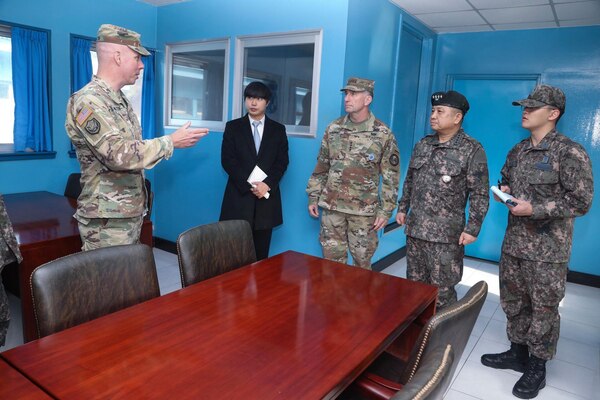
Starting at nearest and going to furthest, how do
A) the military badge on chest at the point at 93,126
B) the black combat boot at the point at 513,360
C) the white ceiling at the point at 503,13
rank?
the military badge on chest at the point at 93,126, the black combat boot at the point at 513,360, the white ceiling at the point at 503,13

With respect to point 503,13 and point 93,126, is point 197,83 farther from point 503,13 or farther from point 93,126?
point 503,13

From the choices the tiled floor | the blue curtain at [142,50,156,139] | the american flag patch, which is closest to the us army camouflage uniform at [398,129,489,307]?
the tiled floor

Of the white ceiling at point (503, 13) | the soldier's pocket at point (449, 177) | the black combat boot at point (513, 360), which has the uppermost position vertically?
the white ceiling at point (503, 13)

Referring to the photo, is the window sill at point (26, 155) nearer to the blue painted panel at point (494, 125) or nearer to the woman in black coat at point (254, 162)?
the woman in black coat at point (254, 162)

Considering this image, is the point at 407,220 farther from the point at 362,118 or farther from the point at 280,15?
the point at 280,15

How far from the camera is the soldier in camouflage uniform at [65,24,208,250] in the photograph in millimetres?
1918

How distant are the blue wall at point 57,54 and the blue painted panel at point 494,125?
382cm

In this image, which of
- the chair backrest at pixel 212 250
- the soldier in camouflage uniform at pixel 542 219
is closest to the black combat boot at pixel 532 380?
the soldier in camouflage uniform at pixel 542 219

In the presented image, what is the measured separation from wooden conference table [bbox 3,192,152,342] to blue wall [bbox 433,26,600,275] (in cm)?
389

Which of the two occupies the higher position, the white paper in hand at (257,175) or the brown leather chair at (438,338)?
the white paper in hand at (257,175)

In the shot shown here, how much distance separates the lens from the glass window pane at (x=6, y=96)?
3469mm

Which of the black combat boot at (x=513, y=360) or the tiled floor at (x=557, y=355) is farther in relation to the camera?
the black combat boot at (x=513, y=360)

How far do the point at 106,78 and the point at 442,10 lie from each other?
3.08 m

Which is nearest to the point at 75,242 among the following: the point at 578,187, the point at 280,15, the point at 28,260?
the point at 28,260
